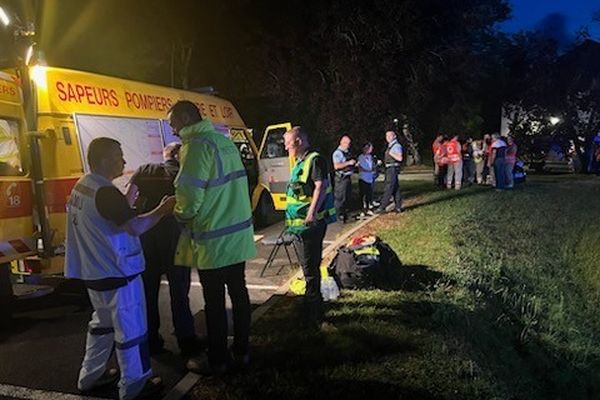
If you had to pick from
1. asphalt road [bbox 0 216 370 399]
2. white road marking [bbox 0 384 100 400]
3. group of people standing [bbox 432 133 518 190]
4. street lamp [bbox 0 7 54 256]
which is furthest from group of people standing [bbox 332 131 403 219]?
white road marking [bbox 0 384 100 400]

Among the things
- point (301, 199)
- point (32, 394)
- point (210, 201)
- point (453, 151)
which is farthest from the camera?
point (453, 151)

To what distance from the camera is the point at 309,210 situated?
181 inches

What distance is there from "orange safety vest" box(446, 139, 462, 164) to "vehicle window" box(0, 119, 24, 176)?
11.1 meters

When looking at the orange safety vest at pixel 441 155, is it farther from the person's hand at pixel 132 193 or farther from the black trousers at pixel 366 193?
the person's hand at pixel 132 193

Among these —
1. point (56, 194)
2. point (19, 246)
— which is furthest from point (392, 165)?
point (19, 246)

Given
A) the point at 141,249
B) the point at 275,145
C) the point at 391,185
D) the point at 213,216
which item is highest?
the point at 275,145

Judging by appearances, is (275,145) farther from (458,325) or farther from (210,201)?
(210,201)

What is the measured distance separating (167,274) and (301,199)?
1.36m

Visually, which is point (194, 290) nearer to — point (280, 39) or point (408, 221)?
point (408, 221)

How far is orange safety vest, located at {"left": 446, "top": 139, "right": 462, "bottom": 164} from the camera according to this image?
14047 millimetres

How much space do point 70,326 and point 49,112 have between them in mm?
2477

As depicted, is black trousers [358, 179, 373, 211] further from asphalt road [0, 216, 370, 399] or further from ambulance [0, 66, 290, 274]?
ambulance [0, 66, 290, 274]

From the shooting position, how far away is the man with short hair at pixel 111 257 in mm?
3350

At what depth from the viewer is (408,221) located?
975cm
